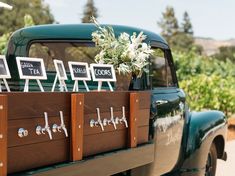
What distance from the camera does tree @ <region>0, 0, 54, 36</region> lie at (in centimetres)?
4447

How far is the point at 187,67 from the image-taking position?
1006 inches

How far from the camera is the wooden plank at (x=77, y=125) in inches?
102

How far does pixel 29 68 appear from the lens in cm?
272

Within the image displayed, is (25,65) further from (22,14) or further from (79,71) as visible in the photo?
(22,14)

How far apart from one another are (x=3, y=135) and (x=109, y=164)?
95 centimetres

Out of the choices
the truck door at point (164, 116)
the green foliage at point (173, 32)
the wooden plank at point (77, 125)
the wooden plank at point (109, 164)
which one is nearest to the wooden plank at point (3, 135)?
the wooden plank at point (109, 164)

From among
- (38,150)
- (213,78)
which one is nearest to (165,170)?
(38,150)

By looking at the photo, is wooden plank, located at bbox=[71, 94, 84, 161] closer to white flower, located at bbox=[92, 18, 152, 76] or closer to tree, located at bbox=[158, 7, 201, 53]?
white flower, located at bbox=[92, 18, 152, 76]

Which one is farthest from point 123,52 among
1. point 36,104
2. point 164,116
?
point 36,104

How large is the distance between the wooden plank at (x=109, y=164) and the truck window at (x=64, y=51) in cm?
118

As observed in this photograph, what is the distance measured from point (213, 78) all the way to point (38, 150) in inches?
527

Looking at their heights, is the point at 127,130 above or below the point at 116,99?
below

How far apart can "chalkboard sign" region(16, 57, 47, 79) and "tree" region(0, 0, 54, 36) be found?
134ft

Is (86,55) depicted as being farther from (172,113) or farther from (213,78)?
(213,78)
